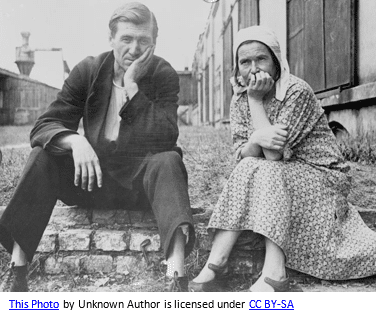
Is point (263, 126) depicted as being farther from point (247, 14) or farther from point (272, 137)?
point (247, 14)

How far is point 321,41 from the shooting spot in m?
3.14

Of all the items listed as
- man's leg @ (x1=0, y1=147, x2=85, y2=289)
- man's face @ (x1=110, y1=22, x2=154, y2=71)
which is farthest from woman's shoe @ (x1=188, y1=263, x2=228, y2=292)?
man's face @ (x1=110, y1=22, x2=154, y2=71)

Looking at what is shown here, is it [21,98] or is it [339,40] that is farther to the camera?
[339,40]

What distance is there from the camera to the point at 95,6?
2207 mm

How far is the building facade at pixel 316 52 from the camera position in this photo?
8.64 feet

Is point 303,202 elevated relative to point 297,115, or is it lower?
lower

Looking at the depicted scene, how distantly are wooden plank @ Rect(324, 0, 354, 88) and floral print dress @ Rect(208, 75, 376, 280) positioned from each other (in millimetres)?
1238

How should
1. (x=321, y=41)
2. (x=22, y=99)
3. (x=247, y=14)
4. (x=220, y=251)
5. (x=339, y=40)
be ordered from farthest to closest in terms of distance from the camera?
(x=321, y=41) < (x=339, y=40) < (x=247, y=14) < (x=22, y=99) < (x=220, y=251)

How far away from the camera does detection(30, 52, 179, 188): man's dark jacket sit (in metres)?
2.06

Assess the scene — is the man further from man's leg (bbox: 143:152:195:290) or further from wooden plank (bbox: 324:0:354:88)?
wooden plank (bbox: 324:0:354:88)

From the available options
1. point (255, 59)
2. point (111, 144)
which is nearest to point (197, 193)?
point (111, 144)

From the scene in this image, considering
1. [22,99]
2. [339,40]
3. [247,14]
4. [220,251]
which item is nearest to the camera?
[220,251]

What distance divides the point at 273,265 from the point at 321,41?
79.8 inches

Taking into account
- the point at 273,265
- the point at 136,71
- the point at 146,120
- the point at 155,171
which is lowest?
the point at 273,265
